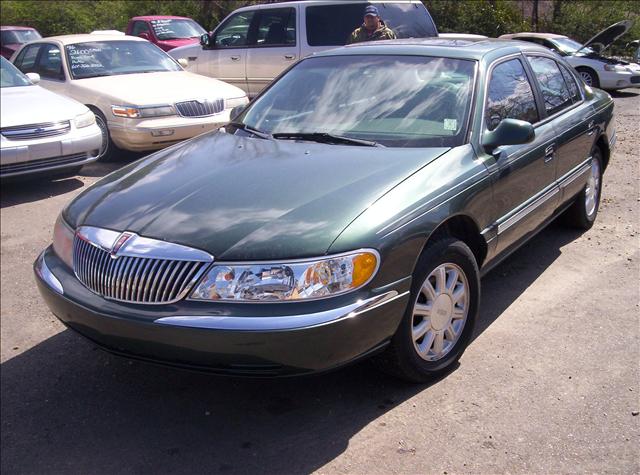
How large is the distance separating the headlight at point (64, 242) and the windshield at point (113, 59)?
5874mm

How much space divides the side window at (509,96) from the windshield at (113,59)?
6003 mm

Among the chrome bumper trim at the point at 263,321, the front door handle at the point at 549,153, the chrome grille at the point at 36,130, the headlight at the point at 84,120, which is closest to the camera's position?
the chrome bumper trim at the point at 263,321

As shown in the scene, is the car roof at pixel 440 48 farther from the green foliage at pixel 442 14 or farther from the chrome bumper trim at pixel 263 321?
the green foliage at pixel 442 14

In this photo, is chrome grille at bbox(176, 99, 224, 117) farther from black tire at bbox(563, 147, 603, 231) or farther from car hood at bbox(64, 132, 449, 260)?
black tire at bbox(563, 147, 603, 231)

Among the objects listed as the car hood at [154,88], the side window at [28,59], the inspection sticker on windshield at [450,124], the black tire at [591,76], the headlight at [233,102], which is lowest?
the black tire at [591,76]

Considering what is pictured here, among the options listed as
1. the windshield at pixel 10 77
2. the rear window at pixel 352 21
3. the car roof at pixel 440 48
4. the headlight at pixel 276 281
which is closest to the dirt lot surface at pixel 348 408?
the headlight at pixel 276 281

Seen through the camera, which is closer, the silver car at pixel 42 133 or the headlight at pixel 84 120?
the silver car at pixel 42 133

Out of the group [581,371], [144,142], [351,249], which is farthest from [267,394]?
[144,142]

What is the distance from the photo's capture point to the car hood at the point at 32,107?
6828mm

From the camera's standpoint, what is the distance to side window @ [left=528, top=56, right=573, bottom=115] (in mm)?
4938

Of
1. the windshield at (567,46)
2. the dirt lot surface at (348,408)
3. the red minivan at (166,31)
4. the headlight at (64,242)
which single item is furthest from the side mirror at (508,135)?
the red minivan at (166,31)

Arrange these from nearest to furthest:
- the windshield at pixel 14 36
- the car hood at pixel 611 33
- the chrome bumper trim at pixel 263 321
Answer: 1. the chrome bumper trim at pixel 263 321
2. the car hood at pixel 611 33
3. the windshield at pixel 14 36

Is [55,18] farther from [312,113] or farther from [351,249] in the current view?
[351,249]

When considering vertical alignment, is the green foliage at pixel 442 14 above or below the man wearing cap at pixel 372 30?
below
